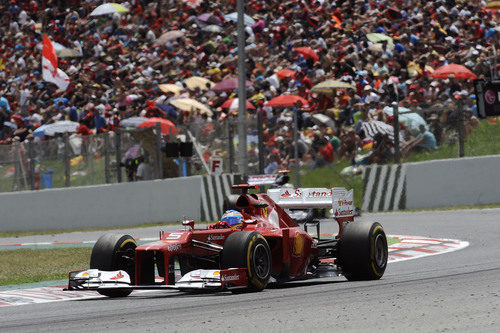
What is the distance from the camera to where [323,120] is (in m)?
24.0

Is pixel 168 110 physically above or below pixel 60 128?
above

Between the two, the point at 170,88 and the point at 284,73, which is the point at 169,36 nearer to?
the point at 170,88

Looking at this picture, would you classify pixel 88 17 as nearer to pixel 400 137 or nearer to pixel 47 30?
pixel 47 30

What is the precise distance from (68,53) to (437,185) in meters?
14.5

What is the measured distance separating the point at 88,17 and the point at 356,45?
11.3m

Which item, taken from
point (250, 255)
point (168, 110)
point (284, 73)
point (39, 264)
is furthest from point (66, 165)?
point (250, 255)

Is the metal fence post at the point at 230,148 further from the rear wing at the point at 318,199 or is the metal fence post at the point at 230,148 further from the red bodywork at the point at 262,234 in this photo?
the red bodywork at the point at 262,234

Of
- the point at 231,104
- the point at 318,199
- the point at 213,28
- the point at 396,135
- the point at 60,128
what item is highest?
the point at 213,28

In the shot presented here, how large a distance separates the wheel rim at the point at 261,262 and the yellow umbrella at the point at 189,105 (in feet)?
54.5

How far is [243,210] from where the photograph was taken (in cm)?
1167

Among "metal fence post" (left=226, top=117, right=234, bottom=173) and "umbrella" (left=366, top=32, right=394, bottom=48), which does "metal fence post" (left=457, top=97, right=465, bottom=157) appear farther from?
"metal fence post" (left=226, top=117, right=234, bottom=173)

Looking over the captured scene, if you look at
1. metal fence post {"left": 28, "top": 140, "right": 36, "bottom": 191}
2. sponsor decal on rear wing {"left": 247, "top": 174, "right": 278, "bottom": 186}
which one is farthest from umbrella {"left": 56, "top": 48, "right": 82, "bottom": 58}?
sponsor decal on rear wing {"left": 247, "top": 174, "right": 278, "bottom": 186}

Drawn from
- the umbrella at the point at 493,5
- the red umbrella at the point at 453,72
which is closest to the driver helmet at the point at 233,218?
the red umbrella at the point at 453,72

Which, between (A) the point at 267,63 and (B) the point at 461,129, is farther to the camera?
(A) the point at 267,63
